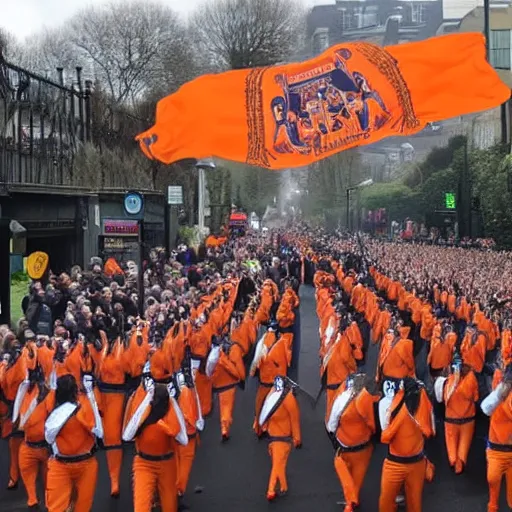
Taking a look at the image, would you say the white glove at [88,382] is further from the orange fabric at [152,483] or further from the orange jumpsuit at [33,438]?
the orange fabric at [152,483]

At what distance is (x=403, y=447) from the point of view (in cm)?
640

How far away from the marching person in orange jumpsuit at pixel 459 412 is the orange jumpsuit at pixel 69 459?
3.74m

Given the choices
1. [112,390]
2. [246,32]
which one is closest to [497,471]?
[112,390]

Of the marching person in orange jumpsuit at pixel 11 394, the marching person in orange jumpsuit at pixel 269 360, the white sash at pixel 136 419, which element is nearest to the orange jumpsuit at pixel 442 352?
the marching person in orange jumpsuit at pixel 269 360

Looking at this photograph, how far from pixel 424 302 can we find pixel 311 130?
5.79 metres

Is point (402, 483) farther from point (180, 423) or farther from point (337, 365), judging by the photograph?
point (337, 365)

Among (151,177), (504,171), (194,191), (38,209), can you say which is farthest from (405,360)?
(194,191)

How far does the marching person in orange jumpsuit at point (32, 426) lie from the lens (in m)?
7.13

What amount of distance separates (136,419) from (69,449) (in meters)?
0.58

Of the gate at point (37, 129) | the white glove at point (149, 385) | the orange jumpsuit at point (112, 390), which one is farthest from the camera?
the gate at point (37, 129)

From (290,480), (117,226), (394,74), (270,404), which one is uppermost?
(394,74)

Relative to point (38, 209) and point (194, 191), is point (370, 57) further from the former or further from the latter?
point (194, 191)

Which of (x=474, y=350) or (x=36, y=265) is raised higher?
(x=36, y=265)

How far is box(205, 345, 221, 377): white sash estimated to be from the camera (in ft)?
30.7
